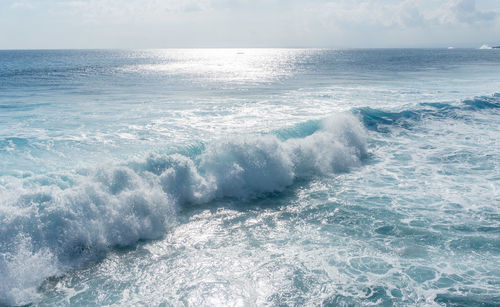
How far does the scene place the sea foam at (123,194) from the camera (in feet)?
30.7

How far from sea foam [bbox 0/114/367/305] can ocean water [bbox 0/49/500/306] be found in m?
0.05

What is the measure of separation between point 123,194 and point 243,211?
4157 mm

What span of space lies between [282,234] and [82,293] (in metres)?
5.68

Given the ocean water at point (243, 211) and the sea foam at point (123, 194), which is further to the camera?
the sea foam at point (123, 194)

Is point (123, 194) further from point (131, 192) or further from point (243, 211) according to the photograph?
point (243, 211)

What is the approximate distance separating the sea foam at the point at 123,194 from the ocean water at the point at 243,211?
0.15ft

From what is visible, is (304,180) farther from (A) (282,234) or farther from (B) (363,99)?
(B) (363,99)

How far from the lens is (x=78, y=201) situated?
11070 mm

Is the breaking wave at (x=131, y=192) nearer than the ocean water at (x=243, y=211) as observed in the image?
No

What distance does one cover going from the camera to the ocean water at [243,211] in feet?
28.0

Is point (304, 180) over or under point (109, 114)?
under

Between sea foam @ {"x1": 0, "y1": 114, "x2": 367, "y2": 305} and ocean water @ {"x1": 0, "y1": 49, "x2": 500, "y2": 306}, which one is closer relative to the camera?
ocean water @ {"x1": 0, "y1": 49, "x2": 500, "y2": 306}

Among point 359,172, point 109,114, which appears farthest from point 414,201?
point 109,114

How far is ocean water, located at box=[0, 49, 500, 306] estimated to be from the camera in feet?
28.0
